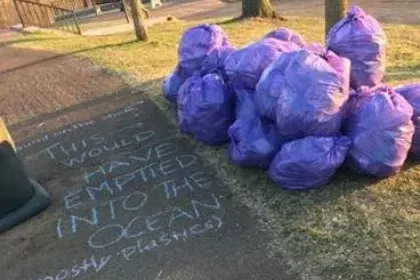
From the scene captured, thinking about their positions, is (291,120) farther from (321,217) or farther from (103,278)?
(103,278)

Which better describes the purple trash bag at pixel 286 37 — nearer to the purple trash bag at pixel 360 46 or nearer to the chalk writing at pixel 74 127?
the purple trash bag at pixel 360 46

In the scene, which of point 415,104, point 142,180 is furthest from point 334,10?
point 142,180

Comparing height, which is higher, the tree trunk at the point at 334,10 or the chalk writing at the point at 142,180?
the tree trunk at the point at 334,10

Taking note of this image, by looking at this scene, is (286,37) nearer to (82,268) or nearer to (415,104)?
(415,104)

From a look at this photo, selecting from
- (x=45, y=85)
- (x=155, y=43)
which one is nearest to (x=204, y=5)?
(x=155, y=43)

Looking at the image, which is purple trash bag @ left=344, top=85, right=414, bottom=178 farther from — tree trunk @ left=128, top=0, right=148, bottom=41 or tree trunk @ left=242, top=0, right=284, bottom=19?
tree trunk @ left=242, top=0, right=284, bottom=19

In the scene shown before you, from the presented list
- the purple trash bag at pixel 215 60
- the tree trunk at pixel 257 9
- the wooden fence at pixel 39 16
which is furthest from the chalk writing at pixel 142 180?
the wooden fence at pixel 39 16

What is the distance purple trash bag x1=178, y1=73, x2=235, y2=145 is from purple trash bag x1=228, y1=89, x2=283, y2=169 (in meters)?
0.26

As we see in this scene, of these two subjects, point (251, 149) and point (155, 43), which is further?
point (155, 43)

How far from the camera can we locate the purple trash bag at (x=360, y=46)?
5031 mm

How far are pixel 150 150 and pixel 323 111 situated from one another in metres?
2.22

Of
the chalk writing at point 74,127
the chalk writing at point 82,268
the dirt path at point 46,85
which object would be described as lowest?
the dirt path at point 46,85

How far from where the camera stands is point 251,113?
5.32m

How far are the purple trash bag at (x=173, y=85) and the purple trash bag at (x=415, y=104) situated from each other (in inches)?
111
